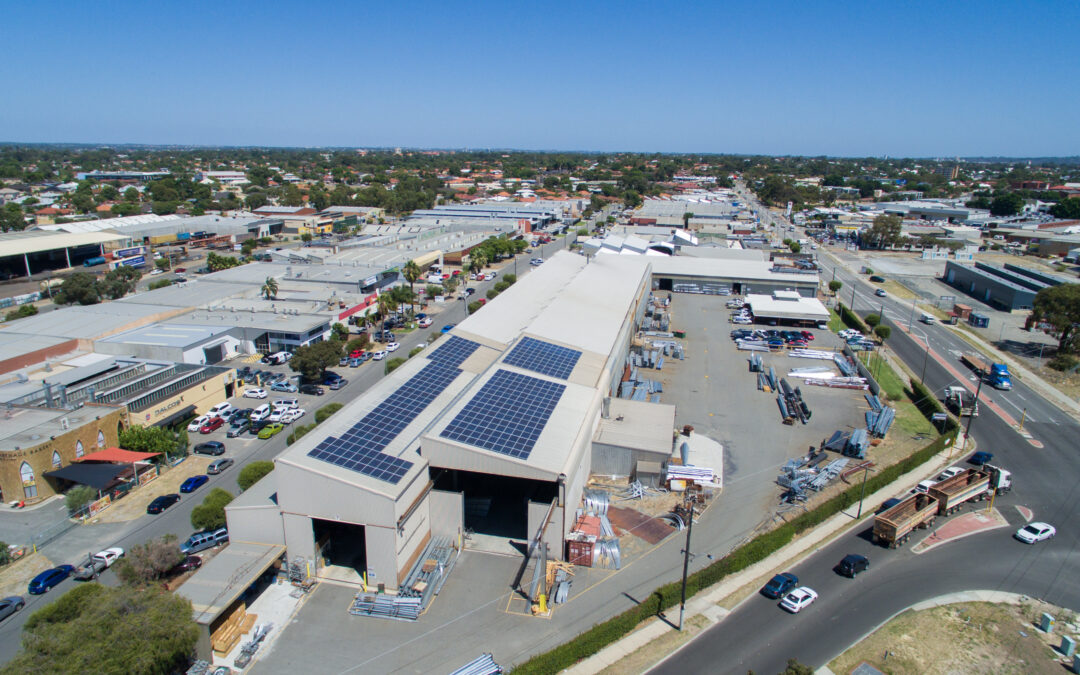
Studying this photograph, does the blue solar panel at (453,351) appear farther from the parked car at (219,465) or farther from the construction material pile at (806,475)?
the construction material pile at (806,475)

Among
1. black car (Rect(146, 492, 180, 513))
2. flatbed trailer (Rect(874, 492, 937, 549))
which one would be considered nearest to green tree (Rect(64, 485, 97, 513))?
black car (Rect(146, 492, 180, 513))

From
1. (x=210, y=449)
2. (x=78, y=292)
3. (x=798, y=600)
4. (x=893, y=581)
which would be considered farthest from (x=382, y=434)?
(x=78, y=292)

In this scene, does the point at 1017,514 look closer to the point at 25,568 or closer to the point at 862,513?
the point at 862,513

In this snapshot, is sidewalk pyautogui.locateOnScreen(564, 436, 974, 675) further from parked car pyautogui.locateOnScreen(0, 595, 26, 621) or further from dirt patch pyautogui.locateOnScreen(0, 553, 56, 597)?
dirt patch pyautogui.locateOnScreen(0, 553, 56, 597)

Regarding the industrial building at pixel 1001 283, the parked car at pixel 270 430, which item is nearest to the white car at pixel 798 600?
the parked car at pixel 270 430

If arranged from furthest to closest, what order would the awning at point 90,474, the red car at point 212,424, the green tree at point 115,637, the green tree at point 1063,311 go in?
1. the green tree at point 1063,311
2. the red car at point 212,424
3. the awning at point 90,474
4. the green tree at point 115,637

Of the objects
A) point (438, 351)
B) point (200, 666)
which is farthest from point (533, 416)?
point (200, 666)
